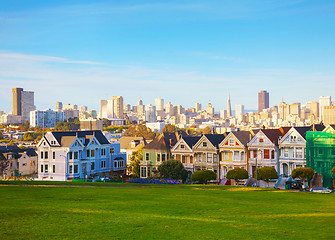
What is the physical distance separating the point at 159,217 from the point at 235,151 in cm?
4664

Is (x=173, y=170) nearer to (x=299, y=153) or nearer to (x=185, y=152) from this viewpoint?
(x=185, y=152)

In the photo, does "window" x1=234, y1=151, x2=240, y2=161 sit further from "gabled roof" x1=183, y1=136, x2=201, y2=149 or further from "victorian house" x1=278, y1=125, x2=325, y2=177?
"gabled roof" x1=183, y1=136, x2=201, y2=149

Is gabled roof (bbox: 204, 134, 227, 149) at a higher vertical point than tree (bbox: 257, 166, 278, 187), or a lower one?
higher

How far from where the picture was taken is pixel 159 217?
92.0ft

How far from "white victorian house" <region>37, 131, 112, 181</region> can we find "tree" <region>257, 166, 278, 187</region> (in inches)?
1155

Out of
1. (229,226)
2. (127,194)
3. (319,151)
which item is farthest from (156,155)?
(229,226)

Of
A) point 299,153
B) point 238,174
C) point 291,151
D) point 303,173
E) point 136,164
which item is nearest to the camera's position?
point 303,173

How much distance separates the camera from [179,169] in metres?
73.1

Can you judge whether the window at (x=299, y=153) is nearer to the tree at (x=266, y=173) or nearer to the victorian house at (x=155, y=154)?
the tree at (x=266, y=173)

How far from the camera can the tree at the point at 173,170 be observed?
2859 inches

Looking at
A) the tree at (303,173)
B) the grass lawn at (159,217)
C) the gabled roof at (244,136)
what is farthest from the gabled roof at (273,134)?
the grass lawn at (159,217)

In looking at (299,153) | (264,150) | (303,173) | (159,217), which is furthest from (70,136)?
(159,217)

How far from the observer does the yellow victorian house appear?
238 feet

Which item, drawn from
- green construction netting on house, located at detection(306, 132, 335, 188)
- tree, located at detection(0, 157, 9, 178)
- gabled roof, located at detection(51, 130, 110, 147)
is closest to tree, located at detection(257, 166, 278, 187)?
green construction netting on house, located at detection(306, 132, 335, 188)
